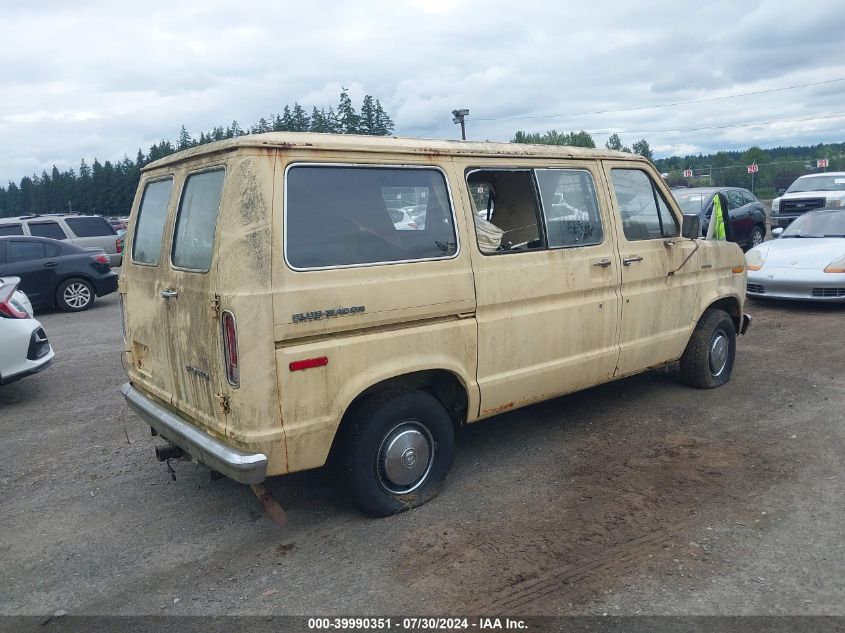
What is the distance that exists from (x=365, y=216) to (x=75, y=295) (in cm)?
1076

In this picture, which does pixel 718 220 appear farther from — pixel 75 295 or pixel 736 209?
pixel 75 295

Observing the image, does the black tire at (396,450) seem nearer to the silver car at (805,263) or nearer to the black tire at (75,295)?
the silver car at (805,263)

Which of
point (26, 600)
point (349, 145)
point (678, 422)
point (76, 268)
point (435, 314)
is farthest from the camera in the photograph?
point (76, 268)

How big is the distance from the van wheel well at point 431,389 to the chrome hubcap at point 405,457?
24cm

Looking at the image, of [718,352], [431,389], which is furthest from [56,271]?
[718,352]

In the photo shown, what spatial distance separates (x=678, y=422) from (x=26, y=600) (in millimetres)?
4616

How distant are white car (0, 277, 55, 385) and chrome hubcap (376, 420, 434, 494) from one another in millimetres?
4505

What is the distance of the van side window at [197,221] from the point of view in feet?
11.9

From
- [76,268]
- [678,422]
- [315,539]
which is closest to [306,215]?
[315,539]

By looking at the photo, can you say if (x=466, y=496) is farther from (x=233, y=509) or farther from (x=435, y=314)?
(x=233, y=509)

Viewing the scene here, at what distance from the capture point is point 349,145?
3746 mm

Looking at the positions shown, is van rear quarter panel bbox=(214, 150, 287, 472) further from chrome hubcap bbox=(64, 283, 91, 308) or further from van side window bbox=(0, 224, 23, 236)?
van side window bbox=(0, 224, 23, 236)

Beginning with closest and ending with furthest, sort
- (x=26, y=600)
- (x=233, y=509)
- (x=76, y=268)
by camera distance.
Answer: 1. (x=26, y=600)
2. (x=233, y=509)
3. (x=76, y=268)

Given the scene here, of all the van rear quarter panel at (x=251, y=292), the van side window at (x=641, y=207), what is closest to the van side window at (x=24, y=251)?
the van rear quarter panel at (x=251, y=292)
